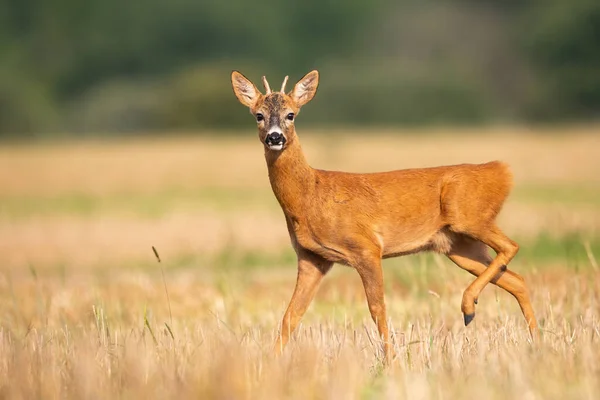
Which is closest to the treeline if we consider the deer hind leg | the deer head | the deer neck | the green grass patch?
the green grass patch

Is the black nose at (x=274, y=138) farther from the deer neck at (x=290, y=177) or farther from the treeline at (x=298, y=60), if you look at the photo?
the treeline at (x=298, y=60)

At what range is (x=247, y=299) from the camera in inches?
583

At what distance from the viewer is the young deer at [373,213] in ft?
32.9

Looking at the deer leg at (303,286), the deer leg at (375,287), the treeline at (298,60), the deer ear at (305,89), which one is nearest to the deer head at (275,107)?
the deer ear at (305,89)

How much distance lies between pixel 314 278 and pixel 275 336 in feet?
2.14

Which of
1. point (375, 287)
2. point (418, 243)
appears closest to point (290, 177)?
point (375, 287)

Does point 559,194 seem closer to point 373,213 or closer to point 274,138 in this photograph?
point 373,213

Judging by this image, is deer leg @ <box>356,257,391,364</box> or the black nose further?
deer leg @ <box>356,257,391,364</box>

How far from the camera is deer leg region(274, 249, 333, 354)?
33.2ft

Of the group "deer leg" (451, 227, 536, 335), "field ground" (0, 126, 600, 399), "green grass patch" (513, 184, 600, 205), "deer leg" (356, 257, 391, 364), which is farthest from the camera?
"green grass patch" (513, 184, 600, 205)

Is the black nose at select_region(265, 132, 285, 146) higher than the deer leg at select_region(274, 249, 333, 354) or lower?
higher

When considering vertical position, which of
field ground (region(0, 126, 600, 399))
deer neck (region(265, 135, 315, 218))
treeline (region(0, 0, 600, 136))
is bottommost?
field ground (region(0, 126, 600, 399))

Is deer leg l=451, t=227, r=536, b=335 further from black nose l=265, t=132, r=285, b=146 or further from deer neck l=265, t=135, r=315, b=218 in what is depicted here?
black nose l=265, t=132, r=285, b=146

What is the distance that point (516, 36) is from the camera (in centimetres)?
7925
